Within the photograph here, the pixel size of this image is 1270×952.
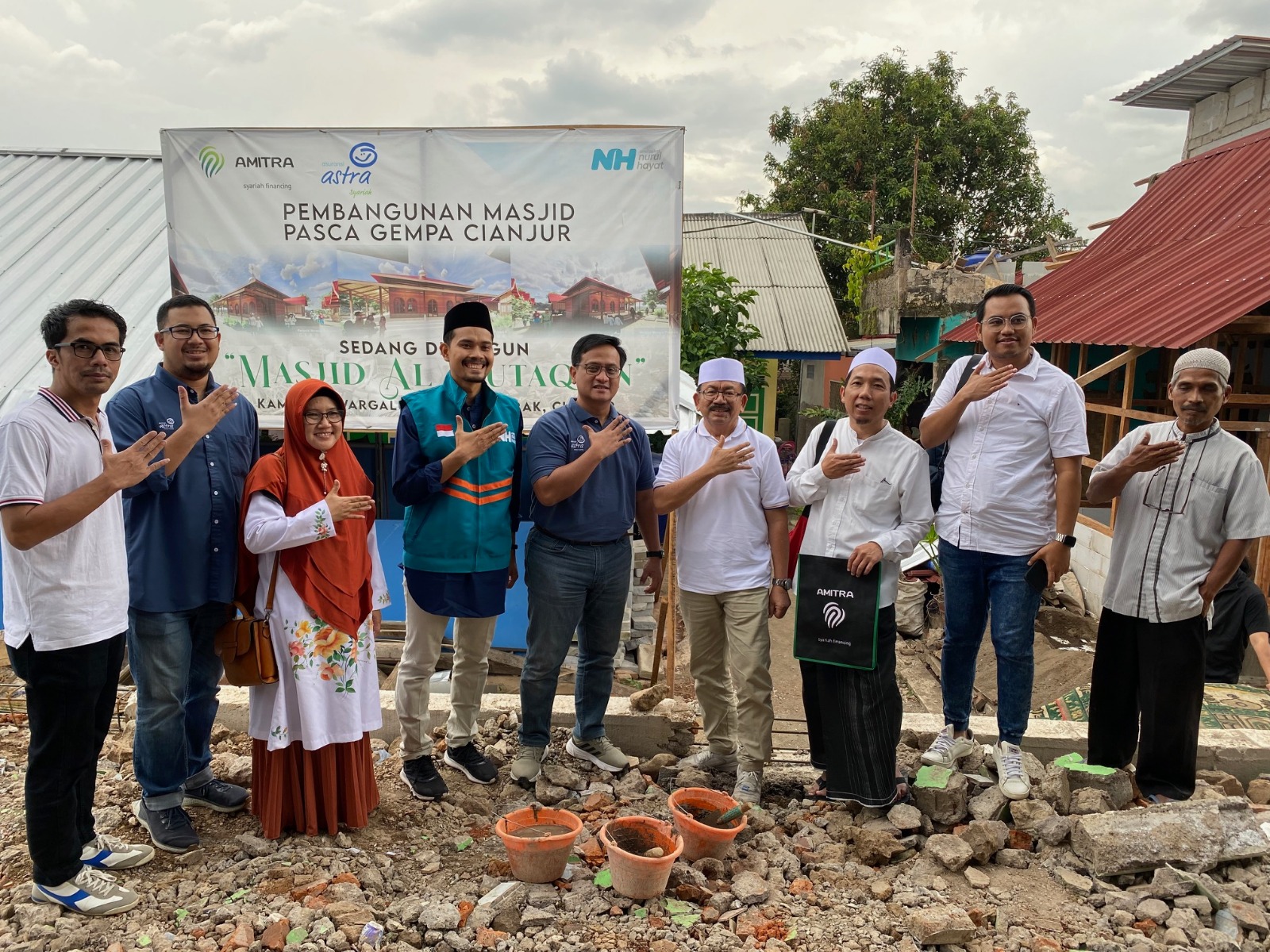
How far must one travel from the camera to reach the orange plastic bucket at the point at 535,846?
10.0 ft

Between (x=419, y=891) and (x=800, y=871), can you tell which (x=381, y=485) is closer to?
(x=419, y=891)

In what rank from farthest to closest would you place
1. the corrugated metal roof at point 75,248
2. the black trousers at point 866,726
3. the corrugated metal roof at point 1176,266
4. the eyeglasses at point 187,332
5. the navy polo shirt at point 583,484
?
the corrugated metal roof at point 75,248 → the corrugated metal roof at point 1176,266 → the navy polo shirt at point 583,484 → the black trousers at point 866,726 → the eyeglasses at point 187,332

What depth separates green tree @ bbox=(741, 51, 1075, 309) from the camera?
21.0 m

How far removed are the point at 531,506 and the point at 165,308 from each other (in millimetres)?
1589

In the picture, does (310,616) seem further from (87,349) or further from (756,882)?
(756,882)

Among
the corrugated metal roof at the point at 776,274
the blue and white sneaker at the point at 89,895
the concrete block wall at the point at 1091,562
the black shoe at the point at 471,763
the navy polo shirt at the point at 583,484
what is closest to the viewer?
the blue and white sneaker at the point at 89,895

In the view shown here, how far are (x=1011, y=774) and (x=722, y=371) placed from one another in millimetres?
2068

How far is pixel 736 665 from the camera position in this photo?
3.78 m

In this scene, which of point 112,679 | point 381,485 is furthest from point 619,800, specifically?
point 381,485

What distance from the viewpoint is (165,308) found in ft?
10.5

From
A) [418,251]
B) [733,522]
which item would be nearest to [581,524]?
[733,522]

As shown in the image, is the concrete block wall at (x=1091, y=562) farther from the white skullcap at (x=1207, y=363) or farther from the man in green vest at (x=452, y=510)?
the man in green vest at (x=452, y=510)

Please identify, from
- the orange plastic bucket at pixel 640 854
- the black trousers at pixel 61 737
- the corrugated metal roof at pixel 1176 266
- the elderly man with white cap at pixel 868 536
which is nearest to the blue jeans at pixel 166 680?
the black trousers at pixel 61 737

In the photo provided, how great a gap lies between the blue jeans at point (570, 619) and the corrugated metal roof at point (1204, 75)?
1123cm
